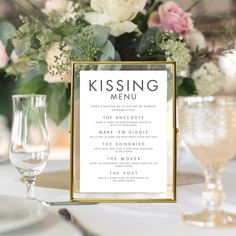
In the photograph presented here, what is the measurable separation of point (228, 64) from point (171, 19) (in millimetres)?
247

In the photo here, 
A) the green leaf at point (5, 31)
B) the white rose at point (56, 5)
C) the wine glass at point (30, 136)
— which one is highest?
the white rose at point (56, 5)

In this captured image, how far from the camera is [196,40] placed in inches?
52.5

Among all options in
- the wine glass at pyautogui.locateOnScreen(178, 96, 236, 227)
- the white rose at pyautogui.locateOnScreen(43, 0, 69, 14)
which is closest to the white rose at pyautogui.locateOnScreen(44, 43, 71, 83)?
the white rose at pyautogui.locateOnScreen(43, 0, 69, 14)

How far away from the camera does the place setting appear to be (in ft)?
2.78

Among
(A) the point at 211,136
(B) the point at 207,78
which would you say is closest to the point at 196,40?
(B) the point at 207,78

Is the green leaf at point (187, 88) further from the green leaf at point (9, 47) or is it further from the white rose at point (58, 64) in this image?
the green leaf at point (9, 47)

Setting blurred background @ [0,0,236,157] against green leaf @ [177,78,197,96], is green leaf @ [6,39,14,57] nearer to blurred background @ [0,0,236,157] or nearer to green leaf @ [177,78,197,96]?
blurred background @ [0,0,236,157]

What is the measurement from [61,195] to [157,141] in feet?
0.72

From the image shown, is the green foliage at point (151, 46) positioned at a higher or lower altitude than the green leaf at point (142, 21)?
lower

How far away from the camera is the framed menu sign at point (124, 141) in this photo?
38.9 inches

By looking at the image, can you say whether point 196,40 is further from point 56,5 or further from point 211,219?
point 211,219

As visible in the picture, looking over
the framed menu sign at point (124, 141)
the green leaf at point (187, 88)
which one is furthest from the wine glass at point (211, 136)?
the green leaf at point (187, 88)

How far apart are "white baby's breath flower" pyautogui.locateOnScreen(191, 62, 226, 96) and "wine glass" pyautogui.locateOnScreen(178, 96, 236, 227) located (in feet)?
1.38

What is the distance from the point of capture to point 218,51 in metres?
1.31
